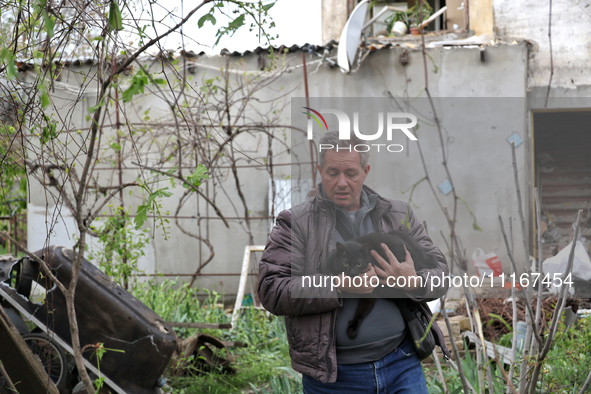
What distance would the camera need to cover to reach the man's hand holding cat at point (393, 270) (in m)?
1.88

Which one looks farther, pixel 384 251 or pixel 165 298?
pixel 165 298

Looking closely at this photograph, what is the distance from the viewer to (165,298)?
5.27 meters

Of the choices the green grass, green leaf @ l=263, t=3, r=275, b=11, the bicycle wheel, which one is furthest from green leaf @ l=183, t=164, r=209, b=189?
the bicycle wheel

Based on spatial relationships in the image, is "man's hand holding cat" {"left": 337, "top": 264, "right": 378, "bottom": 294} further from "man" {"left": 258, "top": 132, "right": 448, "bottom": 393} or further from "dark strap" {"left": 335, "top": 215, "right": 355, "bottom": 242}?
"dark strap" {"left": 335, "top": 215, "right": 355, "bottom": 242}

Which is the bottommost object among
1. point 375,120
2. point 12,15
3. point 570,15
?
point 375,120

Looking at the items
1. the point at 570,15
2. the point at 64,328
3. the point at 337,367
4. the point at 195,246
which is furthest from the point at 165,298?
the point at 570,15

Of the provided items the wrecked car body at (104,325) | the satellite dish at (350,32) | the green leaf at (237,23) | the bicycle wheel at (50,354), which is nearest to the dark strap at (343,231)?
the green leaf at (237,23)

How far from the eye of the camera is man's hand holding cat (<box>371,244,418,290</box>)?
1.88m

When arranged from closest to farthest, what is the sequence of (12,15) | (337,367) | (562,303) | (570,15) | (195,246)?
1. (12,15)
2. (337,367)
3. (562,303)
4. (570,15)
5. (195,246)

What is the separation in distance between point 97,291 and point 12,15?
2039 mm

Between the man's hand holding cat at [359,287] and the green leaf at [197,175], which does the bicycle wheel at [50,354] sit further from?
the man's hand holding cat at [359,287]

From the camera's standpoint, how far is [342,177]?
1952mm

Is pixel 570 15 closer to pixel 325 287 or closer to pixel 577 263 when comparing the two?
pixel 577 263

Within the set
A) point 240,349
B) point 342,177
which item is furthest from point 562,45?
point 342,177
